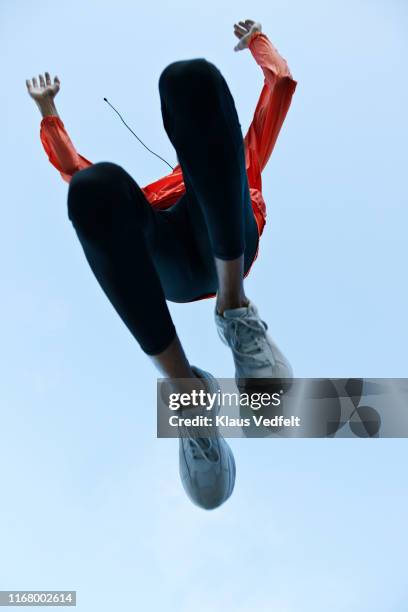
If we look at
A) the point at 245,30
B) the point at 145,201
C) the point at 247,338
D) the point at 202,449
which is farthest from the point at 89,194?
the point at 245,30

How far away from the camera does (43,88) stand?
2033 millimetres

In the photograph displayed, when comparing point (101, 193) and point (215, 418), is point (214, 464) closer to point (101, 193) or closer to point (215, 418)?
point (215, 418)

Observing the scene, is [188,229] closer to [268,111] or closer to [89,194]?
[89,194]

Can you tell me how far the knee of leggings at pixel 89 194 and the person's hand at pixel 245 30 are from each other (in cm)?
111

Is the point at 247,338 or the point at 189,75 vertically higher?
the point at 189,75

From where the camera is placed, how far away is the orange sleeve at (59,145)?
1988 millimetres

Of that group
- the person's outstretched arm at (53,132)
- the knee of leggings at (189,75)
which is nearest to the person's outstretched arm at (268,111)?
the person's outstretched arm at (53,132)

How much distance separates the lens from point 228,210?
4.50 feet

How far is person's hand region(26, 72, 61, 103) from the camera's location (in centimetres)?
202

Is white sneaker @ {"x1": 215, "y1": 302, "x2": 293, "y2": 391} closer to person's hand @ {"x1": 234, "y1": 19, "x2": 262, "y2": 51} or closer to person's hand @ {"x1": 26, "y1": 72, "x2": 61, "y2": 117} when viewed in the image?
person's hand @ {"x1": 26, "y1": 72, "x2": 61, "y2": 117}

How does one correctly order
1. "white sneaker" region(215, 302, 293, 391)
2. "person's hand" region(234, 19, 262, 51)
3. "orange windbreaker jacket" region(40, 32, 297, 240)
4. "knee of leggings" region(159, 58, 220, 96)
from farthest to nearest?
"person's hand" region(234, 19, 262, 51), "orange windbreaker jacket" region(40, 32, 297, 240), "white sneaker" region(215, 302, 293, 391), "knee of leggings" region(159, 58, 220, 96)

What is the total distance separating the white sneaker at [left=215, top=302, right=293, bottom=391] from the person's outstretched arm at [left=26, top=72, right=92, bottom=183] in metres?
0.70

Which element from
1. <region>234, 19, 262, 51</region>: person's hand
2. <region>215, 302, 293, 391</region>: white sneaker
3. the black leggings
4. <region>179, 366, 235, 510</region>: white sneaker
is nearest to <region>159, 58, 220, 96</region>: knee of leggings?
the black leggings

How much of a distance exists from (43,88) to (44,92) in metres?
0.02
